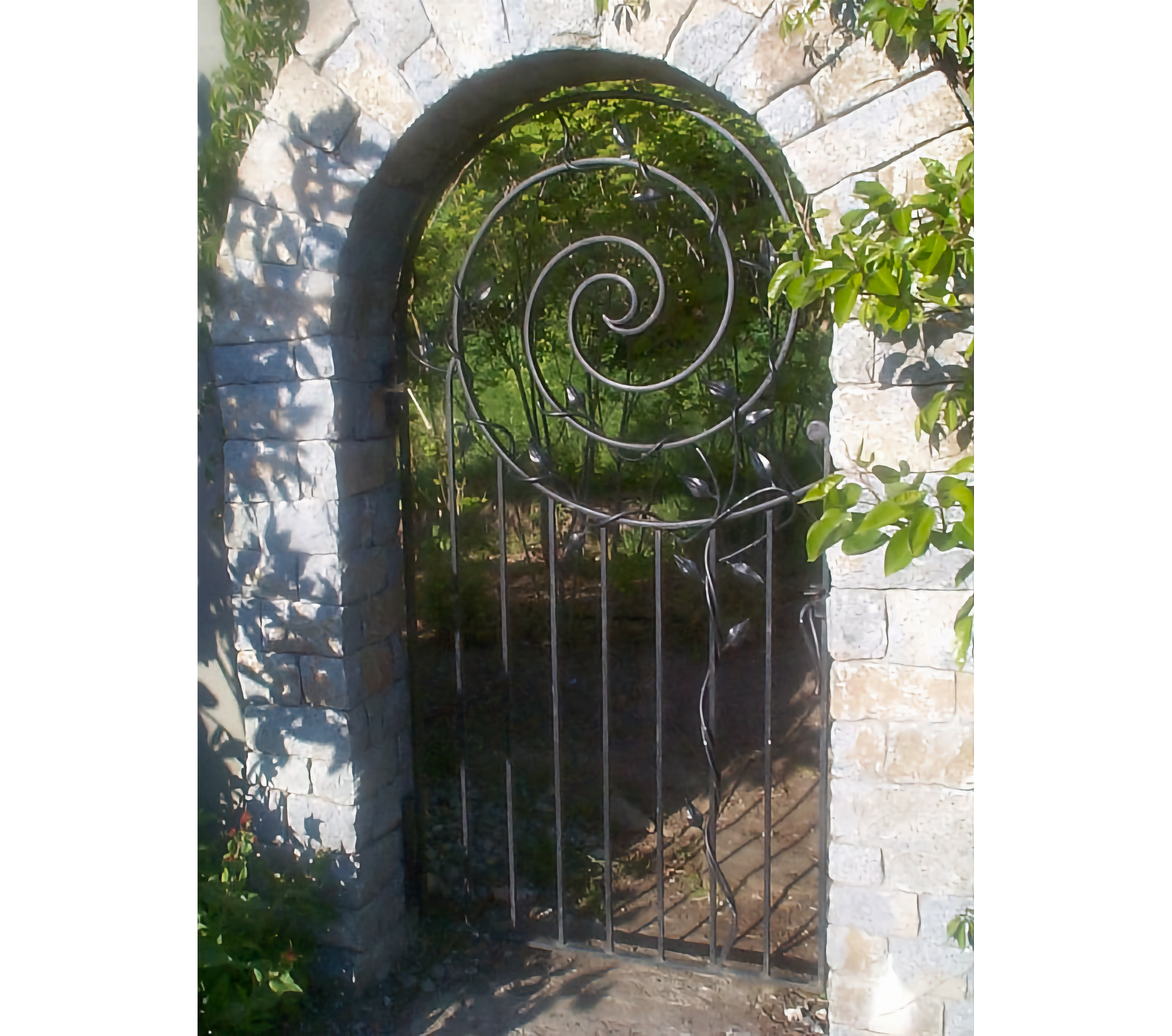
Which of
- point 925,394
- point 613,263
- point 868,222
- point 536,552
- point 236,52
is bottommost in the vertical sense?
point 536,552

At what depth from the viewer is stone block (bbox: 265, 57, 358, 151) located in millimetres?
2367

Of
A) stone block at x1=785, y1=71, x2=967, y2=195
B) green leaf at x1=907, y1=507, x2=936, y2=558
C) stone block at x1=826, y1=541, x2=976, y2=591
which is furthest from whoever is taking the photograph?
stone block at x1=826, y1=541, x2=976, y2=591

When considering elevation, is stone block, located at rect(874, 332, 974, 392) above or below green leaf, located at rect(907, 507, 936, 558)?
above

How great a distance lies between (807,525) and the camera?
3.10 metres

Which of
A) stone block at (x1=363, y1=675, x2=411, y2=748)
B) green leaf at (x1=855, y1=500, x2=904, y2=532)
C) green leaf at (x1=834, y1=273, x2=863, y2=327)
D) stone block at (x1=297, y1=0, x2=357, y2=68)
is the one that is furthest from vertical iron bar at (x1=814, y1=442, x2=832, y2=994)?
stone block at (x1=297, y1=0, x2=357, y2=68)

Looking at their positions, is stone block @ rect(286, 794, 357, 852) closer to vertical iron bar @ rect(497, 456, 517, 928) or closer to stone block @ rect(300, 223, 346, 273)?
vertical iron bar @ rect(497, 456, 517, 928)

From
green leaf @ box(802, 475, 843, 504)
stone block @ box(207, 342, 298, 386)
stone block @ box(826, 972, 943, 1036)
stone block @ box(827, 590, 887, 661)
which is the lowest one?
stone block @ box(826, 972, 943, 1036)

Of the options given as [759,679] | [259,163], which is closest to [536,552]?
[759,679]

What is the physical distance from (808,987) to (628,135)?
2451 mm

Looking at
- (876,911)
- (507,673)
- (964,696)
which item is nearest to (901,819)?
(876,911)

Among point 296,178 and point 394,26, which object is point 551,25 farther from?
point 296,178

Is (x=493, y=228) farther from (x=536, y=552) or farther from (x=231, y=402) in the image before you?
(x=536, y=552)

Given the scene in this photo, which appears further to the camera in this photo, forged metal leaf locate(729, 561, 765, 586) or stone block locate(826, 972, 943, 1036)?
forged metal leaf locate(729, 561, 765, 586)

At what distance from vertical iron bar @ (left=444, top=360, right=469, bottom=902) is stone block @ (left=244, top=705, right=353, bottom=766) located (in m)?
0.36
